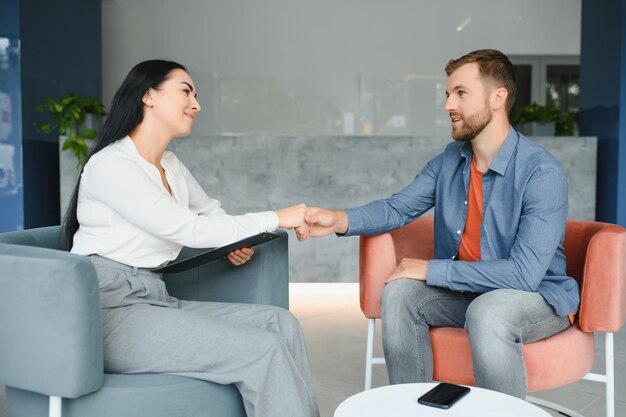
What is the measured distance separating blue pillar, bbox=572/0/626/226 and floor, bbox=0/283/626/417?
124 centimetres

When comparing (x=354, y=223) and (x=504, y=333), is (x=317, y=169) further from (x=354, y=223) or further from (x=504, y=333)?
(x=504, y=333)

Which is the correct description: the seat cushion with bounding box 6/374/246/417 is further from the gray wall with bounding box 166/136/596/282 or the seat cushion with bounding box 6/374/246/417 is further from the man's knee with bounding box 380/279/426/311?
the gray wall with bounding box 166/136/596/282

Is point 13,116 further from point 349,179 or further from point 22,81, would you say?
point 349,179

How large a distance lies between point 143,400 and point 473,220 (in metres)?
1.27

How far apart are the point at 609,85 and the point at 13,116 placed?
14.5 ft

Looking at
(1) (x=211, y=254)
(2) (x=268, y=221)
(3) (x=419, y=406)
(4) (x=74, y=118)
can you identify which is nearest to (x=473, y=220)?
(2) (x=268, y=221)

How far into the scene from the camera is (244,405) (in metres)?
1.66

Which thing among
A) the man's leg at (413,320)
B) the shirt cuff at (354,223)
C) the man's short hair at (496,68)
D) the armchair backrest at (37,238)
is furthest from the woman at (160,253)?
the man's short hair at (496,68)

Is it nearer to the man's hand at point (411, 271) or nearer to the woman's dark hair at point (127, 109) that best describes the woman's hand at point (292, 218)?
the man's hand at point (411, 271)

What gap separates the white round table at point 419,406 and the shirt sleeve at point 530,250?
1.96ft

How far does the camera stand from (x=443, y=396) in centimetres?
137

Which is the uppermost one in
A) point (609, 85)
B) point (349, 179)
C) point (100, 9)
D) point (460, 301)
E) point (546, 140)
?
point (100, 9)

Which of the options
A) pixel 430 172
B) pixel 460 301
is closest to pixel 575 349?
pixel 460 301

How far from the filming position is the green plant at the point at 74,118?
460cm
